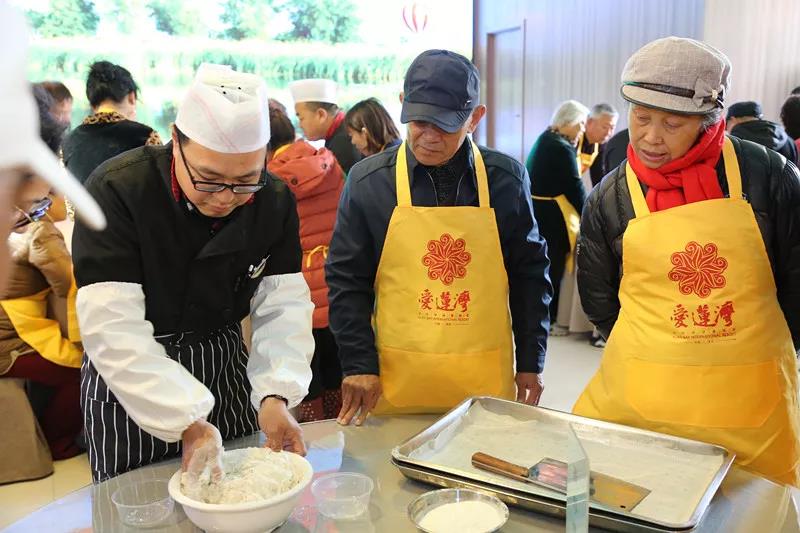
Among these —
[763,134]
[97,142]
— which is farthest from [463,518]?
[763,134]

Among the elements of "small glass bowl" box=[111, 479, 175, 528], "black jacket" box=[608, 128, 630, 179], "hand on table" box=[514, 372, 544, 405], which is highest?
"black jacket" box=[608, 128, 630, 179]

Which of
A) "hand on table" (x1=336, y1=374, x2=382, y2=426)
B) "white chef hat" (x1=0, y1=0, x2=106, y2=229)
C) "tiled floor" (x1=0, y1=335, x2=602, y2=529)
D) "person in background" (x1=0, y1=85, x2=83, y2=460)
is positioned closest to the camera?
"white chef hat" (x1=0, y1=0, x2=106, y2=229)

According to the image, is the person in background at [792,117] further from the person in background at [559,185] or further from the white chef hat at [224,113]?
the white chef hat at [224,113]

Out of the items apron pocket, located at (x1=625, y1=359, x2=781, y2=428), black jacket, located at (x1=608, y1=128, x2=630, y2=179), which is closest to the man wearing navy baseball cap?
apron pocket, located at (x1=625, y1=359, x2=781, y2=428)

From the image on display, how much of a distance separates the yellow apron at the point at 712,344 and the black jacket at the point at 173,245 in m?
0.77

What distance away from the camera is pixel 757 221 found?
152 centimetres

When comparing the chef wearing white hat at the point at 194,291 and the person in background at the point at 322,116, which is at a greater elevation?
the person in background at the point at 322,116

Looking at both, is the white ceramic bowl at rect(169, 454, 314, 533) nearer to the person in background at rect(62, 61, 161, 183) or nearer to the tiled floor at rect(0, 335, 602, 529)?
the tiled floor at rect(0, 335, 602, 529)

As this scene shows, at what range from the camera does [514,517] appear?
116 centimetres

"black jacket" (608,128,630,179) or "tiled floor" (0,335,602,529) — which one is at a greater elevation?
"black jacket" (608,128,630,179)

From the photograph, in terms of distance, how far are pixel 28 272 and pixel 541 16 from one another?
16.4 ft

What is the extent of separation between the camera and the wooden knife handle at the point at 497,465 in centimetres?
122

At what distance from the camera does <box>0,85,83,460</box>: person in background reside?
3.11m

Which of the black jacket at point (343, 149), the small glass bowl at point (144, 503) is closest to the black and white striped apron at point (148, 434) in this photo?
the small glass bowl at point (144, 503)
